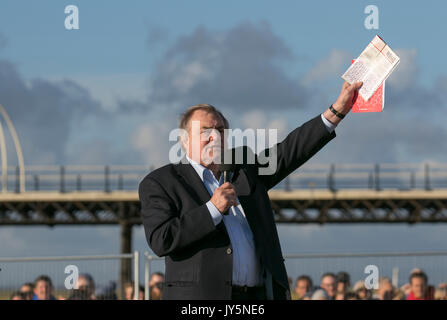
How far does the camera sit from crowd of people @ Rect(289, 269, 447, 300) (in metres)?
12.1

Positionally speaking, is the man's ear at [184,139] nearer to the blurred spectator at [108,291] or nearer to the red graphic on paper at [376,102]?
the red graphic on paper at [376,102]

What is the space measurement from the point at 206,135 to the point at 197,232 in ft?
1.85

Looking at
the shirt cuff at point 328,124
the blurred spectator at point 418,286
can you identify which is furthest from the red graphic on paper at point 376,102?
the blurred spectator at point 418,286

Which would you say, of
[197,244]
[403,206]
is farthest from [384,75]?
[403,206]

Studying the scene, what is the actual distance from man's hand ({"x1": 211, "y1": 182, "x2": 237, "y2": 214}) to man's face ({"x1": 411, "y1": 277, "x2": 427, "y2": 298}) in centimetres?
804

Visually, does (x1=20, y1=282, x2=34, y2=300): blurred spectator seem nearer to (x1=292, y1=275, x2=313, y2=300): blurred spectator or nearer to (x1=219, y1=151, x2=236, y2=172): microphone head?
(x1=292, y1=275, x2=313, y2=300): blurred spectator

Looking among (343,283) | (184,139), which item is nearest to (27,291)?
(343,283)

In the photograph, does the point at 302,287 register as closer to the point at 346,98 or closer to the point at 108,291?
the point at 108,291

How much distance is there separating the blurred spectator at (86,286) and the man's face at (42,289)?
0.43m

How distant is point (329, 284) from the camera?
12.6m

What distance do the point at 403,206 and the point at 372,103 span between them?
3871 centimetres

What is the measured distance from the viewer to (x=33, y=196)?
140 ft

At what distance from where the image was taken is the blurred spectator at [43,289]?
39.4 feet
